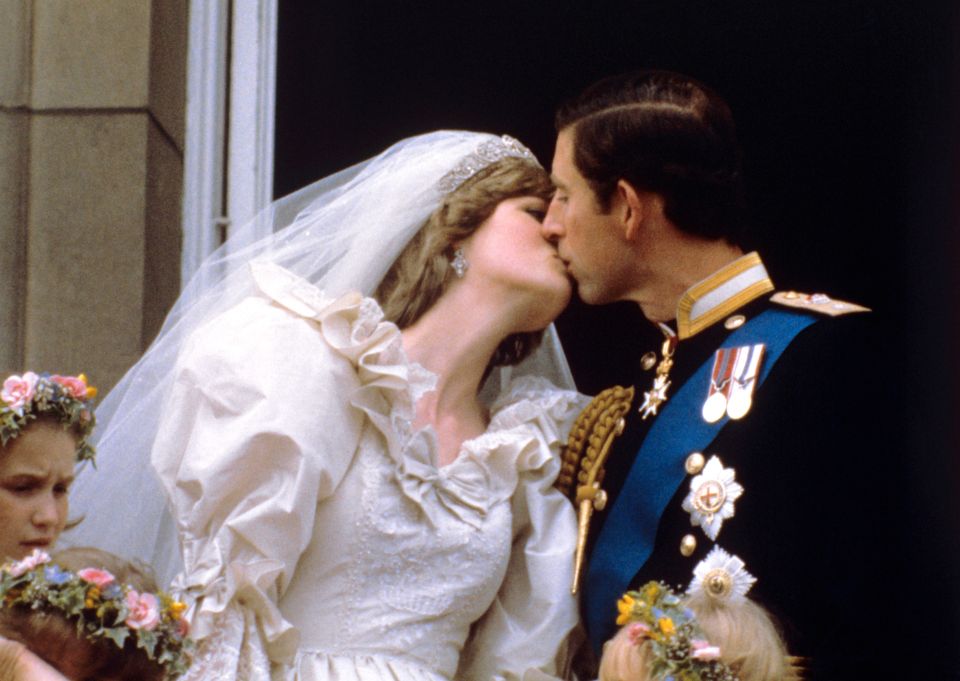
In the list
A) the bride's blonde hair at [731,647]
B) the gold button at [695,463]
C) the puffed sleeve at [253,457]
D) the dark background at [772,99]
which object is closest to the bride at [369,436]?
the puffed sleeve at [253,457]

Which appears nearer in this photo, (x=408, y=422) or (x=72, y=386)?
(x=72, y=386)

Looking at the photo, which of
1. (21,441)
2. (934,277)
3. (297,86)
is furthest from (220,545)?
(934,277)

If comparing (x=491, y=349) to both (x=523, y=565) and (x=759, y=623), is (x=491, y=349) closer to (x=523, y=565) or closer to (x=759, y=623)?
(x=523, y=565)

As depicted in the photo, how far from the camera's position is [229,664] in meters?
2.78

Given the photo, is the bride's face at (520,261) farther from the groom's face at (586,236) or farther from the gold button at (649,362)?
the gold button at (649,362)

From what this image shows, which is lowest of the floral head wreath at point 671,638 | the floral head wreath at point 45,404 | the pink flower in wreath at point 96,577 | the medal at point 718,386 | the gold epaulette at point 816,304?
the floral head wreath at point 671,638

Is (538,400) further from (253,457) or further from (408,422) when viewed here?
(253,457)

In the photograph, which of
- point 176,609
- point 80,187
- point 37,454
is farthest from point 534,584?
point 80,187

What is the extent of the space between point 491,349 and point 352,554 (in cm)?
52

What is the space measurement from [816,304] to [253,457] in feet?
3.14

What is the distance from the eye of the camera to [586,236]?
3189 millimetres

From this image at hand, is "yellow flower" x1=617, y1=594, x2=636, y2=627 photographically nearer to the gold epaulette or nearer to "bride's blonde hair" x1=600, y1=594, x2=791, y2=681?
"bride's blonde hair" x1=600, y1=594, x2=791, y2=681

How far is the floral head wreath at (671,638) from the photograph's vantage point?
96.3 inches

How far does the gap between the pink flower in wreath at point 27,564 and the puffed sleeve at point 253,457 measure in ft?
1.18
